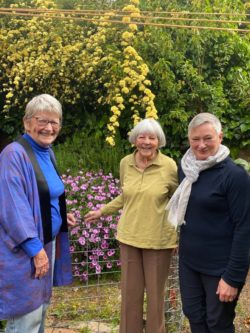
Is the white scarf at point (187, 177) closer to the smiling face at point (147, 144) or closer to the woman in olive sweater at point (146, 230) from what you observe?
the woman in olive sweater at point (146, 230)

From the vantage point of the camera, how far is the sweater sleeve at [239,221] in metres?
2.07

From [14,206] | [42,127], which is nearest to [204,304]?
[14,206]

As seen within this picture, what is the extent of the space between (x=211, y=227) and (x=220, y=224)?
0.05m

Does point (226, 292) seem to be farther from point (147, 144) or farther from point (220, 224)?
point (147, 144)

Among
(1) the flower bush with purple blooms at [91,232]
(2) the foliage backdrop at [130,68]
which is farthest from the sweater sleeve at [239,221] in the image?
(2) the foliage backdrop at [130,68]

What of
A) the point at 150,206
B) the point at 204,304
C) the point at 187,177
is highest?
the point at 187,177

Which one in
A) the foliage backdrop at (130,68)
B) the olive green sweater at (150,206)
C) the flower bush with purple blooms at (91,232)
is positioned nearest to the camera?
the olive green sweater at (150,206)

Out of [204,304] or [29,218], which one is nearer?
[29,218]

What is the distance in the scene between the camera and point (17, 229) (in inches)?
77.5

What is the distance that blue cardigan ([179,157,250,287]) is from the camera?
2082mm

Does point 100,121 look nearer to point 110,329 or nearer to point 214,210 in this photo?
point 110,329

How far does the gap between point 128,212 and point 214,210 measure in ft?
2.31

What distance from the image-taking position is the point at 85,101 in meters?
6.42

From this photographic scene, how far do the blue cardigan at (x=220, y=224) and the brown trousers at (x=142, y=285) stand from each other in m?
0.39
